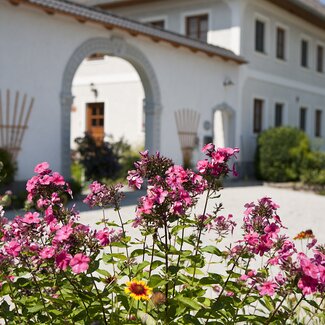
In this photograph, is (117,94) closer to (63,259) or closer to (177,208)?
(177,208)

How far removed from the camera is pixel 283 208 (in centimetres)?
1120

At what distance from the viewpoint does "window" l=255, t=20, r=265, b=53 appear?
1841 cm

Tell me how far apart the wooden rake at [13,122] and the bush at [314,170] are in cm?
829

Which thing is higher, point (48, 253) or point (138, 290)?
point (48, 253)

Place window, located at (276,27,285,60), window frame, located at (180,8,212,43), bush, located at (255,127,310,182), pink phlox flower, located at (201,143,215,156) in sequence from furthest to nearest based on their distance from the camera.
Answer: window, located at (276,27,285,60)
window frame, located at (180,8,212,43)
bush, located at (255,127,310,182)
pink phlox flower, located at (201,143,215,156)

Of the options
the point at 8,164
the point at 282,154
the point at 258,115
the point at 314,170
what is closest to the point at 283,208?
the point at 314,170

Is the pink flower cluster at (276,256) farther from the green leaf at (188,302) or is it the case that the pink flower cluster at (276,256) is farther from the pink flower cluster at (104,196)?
the pink flower cluster at (104,196)

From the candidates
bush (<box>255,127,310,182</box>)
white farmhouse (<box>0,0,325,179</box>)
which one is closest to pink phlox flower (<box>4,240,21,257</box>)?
white farmhouse (<box>0,0,325,179</box>)

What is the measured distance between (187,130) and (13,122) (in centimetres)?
605

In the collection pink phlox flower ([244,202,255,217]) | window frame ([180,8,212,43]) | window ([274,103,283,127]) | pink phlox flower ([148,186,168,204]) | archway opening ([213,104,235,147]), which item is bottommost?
pink phlox flower ([244,202,255,217])

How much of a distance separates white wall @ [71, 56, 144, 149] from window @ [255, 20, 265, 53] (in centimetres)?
412

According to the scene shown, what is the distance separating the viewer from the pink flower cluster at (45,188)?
94.6 inches

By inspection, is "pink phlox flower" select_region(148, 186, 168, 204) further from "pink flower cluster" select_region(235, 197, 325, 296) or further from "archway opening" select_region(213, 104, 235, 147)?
"archway opening" select_region(213, 104, 235, 147)

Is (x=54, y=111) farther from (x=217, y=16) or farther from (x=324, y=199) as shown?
(x=217, y=16)
